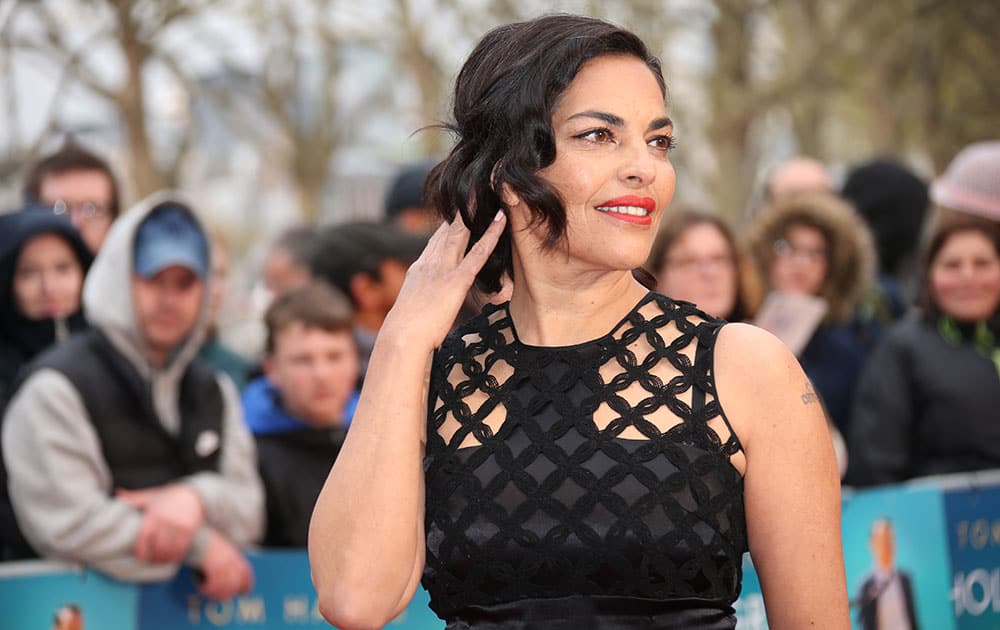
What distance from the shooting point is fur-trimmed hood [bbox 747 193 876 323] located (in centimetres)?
727

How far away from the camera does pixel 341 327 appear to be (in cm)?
586

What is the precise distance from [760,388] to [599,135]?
23.5 inches

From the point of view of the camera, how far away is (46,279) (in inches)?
219

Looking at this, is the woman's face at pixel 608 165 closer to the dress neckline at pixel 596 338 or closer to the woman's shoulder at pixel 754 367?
the dress neckline at pixel 596 338

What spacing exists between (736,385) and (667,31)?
15.4 metres

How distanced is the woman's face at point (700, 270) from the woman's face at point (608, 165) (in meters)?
3.54

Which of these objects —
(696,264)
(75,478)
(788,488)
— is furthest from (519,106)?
(696,264)

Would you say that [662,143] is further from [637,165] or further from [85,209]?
[85,209]

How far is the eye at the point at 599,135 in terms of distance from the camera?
289 centimetres

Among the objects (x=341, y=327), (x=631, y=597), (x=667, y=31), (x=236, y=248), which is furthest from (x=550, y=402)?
(x=236, y=248)

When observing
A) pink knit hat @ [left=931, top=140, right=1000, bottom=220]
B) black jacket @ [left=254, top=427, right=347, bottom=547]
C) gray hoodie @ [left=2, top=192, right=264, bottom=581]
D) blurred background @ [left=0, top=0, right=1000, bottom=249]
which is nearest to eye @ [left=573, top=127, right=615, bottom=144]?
gray hoodie @ [left=2, top=192, right=264, bottom=581]

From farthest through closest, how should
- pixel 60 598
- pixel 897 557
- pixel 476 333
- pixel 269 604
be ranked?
pixel 897 557 → pixel 269 604 → pixel 60 598 → pixel 476 333

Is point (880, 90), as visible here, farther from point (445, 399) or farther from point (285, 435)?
point (445, 399)

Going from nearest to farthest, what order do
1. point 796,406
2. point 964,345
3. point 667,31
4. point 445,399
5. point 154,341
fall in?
1. point 796,406
2. point 445,399
3. point 154,341
4. point 964,345
5. point 667,31
